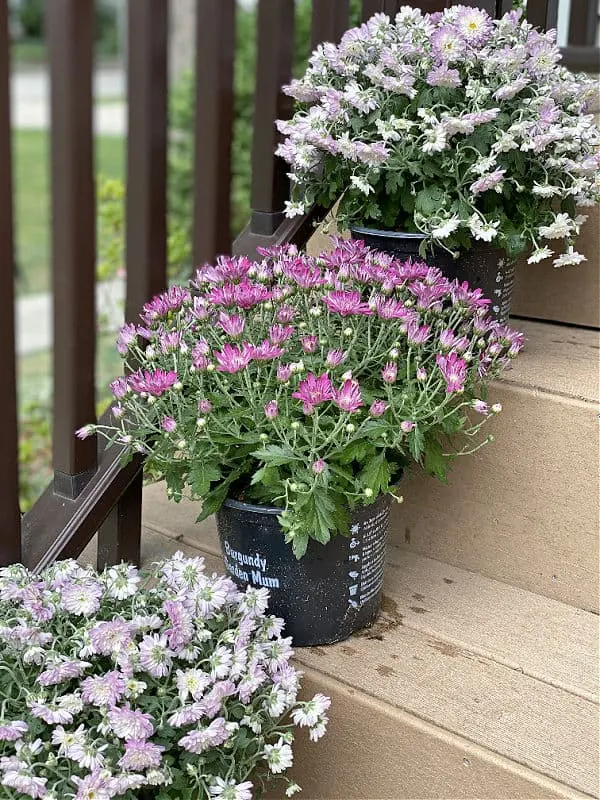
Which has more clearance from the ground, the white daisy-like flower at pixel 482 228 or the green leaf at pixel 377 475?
the white daisy-like flower at pixel 482 228

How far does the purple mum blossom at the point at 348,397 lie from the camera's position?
1203 mm

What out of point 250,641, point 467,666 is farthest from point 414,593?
point 250,641

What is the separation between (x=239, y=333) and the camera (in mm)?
1291

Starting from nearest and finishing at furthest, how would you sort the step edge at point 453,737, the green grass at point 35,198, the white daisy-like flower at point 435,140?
the step edge at point 453,737, the white daisy-like flower at point 435,140, the green grass at point 35,198

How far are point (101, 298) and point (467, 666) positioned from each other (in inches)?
144

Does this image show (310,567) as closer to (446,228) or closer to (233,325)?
(233,325)

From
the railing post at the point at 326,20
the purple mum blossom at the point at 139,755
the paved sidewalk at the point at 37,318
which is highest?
the railing post at the point at 326,20

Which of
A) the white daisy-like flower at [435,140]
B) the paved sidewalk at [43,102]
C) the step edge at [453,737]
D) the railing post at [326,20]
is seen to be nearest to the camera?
the step edge at [453,737]

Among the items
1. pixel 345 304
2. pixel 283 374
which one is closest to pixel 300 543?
pixel 283 374

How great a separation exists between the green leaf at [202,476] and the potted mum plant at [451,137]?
485mm

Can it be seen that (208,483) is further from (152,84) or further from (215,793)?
(152,84)

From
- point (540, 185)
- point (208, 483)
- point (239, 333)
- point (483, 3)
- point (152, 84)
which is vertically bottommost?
point (208, 483)

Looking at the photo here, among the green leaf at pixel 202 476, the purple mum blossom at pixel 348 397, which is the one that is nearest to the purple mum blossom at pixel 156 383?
the green leaf at pixel 202 476

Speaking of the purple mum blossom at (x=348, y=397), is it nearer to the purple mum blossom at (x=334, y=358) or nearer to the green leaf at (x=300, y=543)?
the purple mum blossom at (x=334, y=358)
